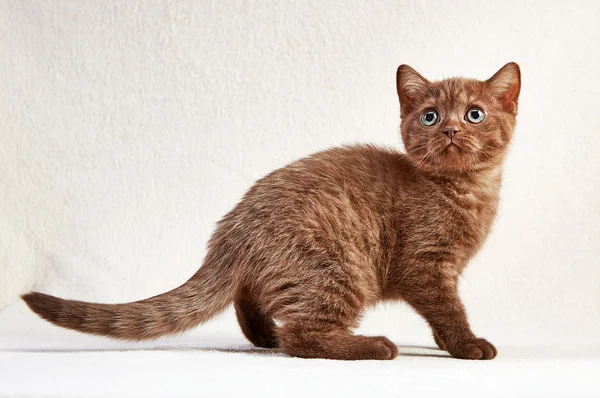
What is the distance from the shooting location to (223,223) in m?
3.38

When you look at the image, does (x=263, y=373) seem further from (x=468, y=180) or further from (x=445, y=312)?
(x=468, y=180)

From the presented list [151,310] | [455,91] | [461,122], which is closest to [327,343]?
[151,310]

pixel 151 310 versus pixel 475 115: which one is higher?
pixel 475 115

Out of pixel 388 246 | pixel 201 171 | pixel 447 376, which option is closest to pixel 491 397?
pixel 447 376

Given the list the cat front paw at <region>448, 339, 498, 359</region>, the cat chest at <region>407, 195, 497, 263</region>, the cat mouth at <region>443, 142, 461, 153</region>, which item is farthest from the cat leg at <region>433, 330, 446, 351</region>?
the cat mouth at <region>443, 142, 461, 153</region>

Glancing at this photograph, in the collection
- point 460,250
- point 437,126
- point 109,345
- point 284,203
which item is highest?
point 437,126

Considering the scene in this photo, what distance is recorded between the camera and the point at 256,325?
139 inches

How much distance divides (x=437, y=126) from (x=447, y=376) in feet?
3.55

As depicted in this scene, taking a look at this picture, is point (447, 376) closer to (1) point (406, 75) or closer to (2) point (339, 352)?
(2) point (339, 352)

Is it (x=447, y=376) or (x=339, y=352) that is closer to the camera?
(x=447, y=376)

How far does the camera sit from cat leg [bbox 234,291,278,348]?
11.5 feet

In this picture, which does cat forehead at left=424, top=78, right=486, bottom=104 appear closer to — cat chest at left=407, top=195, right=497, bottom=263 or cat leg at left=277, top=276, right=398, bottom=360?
cat chest at left=407, top=195, right=497, bottom=263

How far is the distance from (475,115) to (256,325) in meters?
1.20

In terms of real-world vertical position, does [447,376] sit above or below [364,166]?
below
